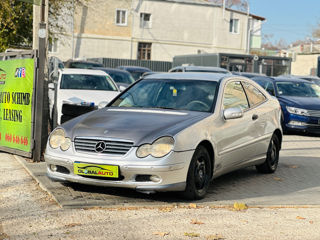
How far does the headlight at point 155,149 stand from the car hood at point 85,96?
7.16 m

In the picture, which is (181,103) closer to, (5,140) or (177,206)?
(177,206)

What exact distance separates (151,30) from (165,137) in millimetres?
47049

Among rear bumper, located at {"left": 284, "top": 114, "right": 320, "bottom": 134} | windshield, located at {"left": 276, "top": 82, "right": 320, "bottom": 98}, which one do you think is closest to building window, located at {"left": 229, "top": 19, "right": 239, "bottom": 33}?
windshield, located at {"left": 276, "top": 82, "right": 320, "bottom": 98}

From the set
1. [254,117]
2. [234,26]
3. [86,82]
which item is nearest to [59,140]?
[254,117]

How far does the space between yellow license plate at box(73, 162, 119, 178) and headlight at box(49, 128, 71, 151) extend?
322 mm

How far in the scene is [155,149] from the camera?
664 cm

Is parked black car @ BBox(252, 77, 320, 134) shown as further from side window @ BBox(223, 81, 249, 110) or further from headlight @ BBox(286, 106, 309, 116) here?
side window @ BBox(223, 81, 249, 110)

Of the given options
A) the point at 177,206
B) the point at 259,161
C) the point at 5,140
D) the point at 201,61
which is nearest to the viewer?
the point at 177,206

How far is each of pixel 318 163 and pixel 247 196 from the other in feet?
12.3

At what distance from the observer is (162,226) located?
5.88 metres

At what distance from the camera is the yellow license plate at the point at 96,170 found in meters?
6.61

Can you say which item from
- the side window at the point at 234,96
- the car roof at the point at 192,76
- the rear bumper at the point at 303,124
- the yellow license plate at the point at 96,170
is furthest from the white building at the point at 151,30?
the yellow license plate at the point at 96,170

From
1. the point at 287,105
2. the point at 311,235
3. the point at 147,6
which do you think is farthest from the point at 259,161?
the point at 147,6

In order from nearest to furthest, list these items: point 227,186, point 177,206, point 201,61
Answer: point 177,206 < point 227,186 < point 201,61
